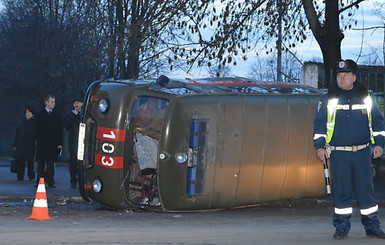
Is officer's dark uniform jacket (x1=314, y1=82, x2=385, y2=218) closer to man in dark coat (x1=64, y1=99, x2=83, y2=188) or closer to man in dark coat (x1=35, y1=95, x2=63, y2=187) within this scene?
man in dark coat (x1=64, y1=99, x2=83, y2=188)

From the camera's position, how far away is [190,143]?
10.9 m

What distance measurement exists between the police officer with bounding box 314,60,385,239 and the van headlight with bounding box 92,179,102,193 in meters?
4.26

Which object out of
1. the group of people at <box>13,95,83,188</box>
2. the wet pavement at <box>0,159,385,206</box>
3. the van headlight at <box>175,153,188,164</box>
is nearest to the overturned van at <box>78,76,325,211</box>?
the van headlight at <box>175,153,188,164</box>

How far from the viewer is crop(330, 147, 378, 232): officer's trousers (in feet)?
26.1

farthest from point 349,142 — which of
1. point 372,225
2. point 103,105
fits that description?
point 103,105

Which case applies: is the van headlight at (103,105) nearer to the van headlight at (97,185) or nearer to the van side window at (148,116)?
the van side window at (148,116)

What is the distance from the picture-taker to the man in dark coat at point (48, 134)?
14.5m

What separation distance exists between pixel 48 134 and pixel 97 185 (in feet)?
11.4

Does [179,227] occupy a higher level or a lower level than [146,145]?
lower

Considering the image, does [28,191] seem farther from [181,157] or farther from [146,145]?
[181,157]

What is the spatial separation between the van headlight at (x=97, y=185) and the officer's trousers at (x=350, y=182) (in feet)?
14.2

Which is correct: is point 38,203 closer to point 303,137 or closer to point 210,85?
point 210,85

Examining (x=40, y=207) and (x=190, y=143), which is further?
(x=190, y=143)

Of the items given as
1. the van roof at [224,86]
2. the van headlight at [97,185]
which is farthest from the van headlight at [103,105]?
the van headlight at [97,185]
